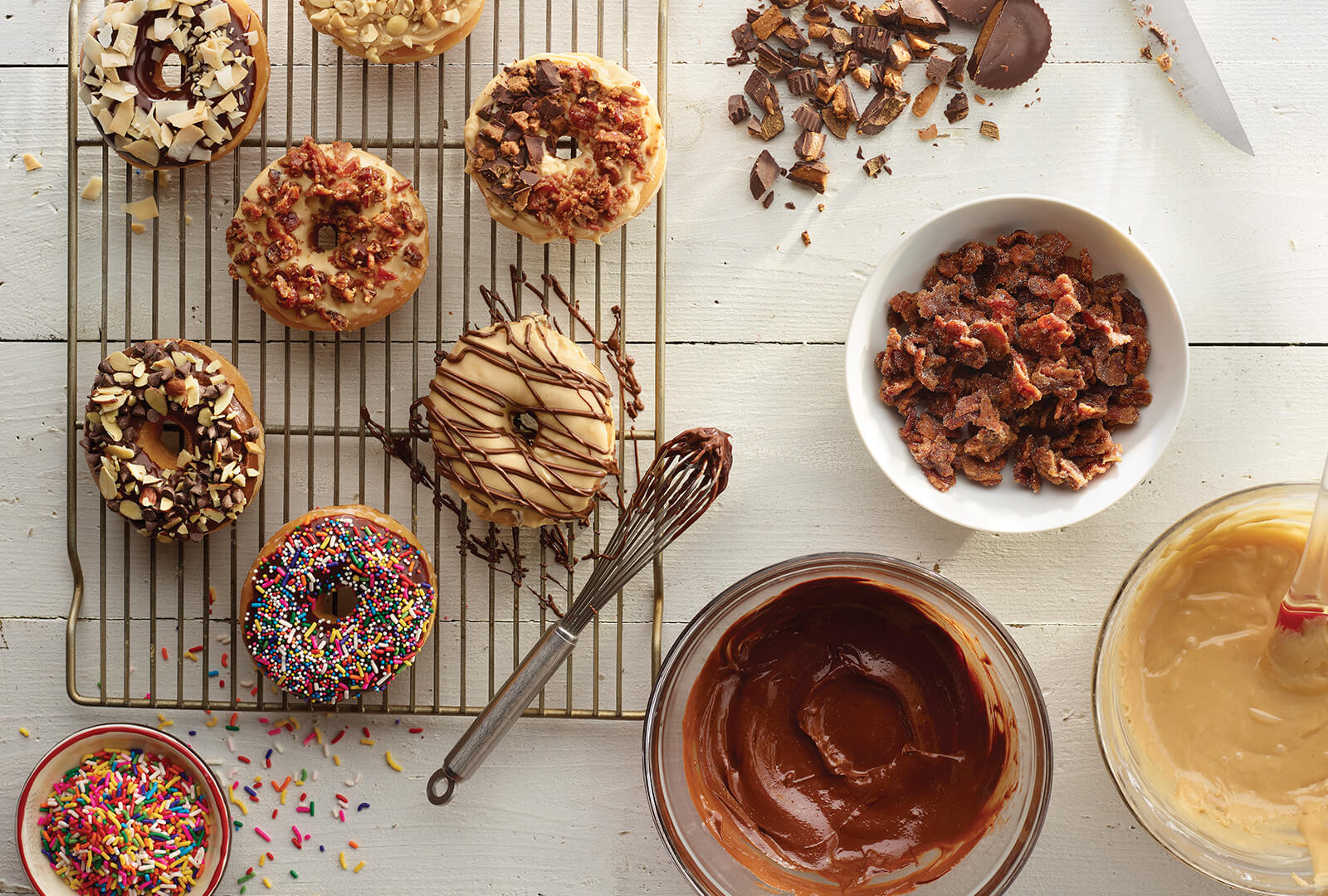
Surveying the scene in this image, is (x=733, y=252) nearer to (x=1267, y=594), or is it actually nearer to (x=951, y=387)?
(x=951, y=387)

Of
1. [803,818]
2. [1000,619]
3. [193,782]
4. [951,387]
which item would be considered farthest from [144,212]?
[1000,619]

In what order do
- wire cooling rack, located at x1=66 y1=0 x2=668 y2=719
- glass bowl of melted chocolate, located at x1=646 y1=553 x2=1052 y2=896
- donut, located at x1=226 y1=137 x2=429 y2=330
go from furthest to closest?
wire cooling rack, located at x1=66 y1=0 x2=668 y2=719, donut, located at x1=226 y1=137 x2=429 y2=330, glass bowl of melted chocolate, located at x1=646 y1=553 x2=1052 y2=896

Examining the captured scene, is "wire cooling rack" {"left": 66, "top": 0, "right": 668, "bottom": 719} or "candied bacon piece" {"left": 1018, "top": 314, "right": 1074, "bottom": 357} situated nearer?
"candied bacon piece" {"left": 1018, "top": 314, "right": 1074, "bottom": 357}

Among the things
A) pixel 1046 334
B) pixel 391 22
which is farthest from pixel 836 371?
pixel 391 22

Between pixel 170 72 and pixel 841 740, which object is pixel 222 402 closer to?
pixel 170 72

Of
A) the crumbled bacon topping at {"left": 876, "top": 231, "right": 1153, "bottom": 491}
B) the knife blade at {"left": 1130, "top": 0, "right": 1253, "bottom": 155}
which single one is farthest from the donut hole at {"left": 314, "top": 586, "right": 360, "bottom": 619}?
the knife blade at {"left": 1130, "top": 0, "right": 1253, "bottom": 155}

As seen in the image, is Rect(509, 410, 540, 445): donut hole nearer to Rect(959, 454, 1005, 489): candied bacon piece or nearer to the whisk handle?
the whisk handle

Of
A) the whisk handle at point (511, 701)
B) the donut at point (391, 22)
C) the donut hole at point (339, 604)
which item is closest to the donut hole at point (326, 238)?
the donut at point (391, 22)
